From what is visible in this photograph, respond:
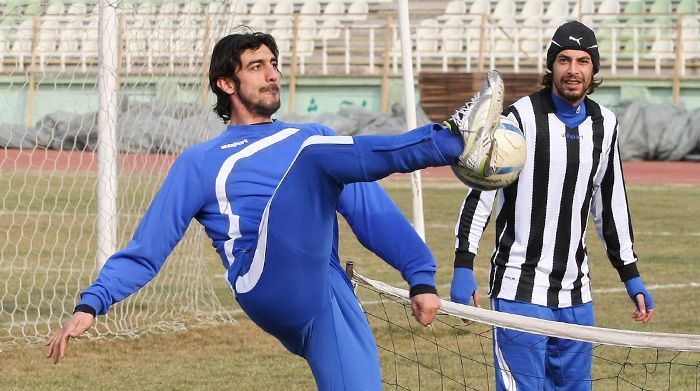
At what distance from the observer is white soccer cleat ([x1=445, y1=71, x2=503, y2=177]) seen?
430 cm

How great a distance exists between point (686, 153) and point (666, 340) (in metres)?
23.6

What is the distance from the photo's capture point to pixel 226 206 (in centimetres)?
514

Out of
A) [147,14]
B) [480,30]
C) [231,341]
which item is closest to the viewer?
[231,341]

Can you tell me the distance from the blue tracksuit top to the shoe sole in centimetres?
63

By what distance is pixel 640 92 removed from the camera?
31.0 metres

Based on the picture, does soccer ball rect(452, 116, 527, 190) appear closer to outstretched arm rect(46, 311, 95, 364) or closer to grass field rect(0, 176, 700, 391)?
outstretched arm rect(46, 311, 95, 364)

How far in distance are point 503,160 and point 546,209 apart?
1.66m

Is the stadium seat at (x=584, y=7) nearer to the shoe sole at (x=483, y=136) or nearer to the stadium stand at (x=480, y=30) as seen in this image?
the stadium stand at (x=480, y=30)

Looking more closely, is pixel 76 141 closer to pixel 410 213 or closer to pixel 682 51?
pixel 410 213

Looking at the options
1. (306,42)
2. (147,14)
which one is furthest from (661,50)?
(147,14)

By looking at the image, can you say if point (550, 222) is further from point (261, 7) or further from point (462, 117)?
point (261, 7)

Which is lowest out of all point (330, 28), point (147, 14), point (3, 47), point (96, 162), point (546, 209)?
point (96, 162)

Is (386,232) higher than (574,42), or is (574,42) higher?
(574,42)

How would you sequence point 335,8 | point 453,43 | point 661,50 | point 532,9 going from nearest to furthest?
point 661,50
point 453,43
point 532,9
point 335,8
